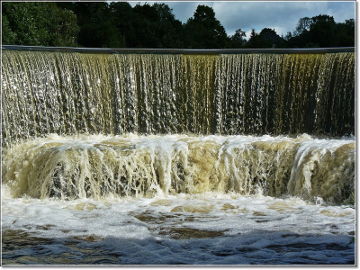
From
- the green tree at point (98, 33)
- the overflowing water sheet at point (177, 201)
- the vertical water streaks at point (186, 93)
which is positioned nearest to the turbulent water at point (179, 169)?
the overflowing water sheet at point (177, 201)

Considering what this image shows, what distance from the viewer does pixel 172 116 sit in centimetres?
1094

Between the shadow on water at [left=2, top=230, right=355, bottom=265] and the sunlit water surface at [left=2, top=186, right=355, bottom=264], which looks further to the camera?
the sunlit water surface at [left=2, top=186, right=355, bottom=264]

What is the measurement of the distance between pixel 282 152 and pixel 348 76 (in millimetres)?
2409

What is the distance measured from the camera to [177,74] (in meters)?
11.0

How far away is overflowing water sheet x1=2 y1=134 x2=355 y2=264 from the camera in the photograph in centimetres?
557

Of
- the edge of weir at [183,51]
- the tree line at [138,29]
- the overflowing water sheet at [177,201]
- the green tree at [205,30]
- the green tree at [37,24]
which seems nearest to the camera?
the overflowing water sheet at [177,201]

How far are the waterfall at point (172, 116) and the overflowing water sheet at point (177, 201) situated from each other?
25mm

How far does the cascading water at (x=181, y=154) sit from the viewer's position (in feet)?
20.3

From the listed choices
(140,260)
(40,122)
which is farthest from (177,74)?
(140,260)

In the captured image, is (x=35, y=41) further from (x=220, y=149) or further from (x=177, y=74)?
(x=220, y=149)

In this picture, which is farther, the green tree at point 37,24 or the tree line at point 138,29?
the tree line at point 138,29

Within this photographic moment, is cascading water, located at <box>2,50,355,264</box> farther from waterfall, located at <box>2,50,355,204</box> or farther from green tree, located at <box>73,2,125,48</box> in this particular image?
green tree, located at <box>73,2,125,48</box>

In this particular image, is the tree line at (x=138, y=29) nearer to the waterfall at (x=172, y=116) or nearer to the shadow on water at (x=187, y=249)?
the waterfall at (x=172, y=116)

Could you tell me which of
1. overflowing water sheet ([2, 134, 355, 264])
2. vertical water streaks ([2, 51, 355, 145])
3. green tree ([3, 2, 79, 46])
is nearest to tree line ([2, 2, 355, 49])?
green tree ([3, 2, 79, 46])
